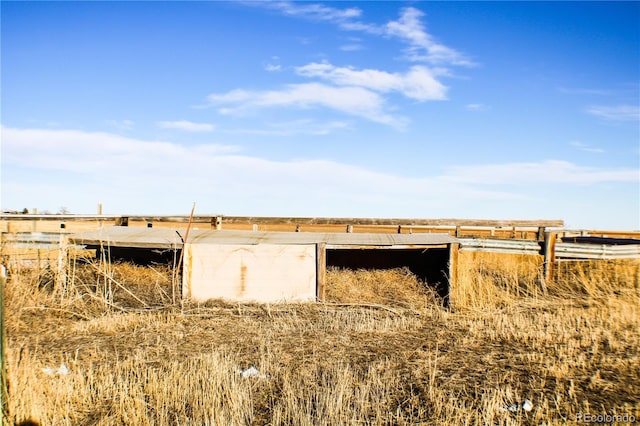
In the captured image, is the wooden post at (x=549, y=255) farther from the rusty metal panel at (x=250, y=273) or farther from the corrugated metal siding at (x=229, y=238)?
the rusty metal panel at (x=250, y=273)

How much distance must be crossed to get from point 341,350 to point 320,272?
315 cm

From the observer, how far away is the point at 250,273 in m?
10.1

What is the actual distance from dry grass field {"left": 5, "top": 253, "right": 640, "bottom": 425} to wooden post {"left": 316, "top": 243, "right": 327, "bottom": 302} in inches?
9.9

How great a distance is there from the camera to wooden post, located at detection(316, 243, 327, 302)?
33.0ft

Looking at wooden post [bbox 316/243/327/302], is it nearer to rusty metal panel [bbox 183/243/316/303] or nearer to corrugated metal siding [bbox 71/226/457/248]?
rusty metal panel [bbox 183/243/316/303]

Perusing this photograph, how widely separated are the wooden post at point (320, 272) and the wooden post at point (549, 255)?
4928 mm

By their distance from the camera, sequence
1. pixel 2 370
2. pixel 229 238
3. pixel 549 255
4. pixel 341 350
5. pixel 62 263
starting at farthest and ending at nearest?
pixel 549 255 < pixel 229 238 < pixel 62 263 < pixel 341 350 < pixel 2 370

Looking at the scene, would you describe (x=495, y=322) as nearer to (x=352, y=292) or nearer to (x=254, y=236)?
(x=352, y=292)

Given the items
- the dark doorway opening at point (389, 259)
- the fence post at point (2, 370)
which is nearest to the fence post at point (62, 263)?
the fence post at point (2, 370)

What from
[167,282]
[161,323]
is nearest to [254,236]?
[167,282]

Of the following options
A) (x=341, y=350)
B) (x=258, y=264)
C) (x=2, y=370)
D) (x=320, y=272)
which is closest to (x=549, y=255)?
(x=320, y=272)

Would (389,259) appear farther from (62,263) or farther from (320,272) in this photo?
(62,263)


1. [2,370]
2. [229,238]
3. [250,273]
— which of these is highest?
[229,238]

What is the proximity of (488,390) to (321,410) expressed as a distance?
77.0 inches
